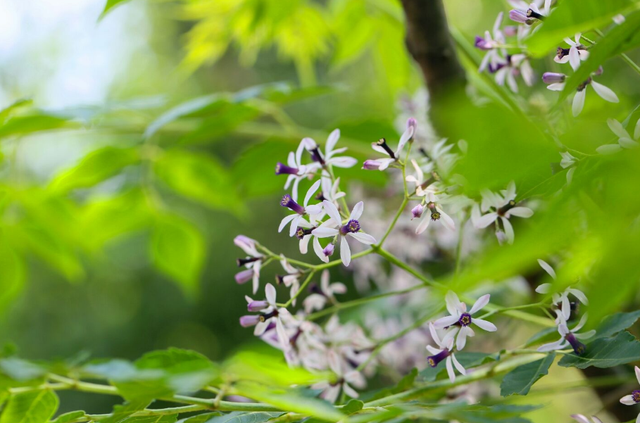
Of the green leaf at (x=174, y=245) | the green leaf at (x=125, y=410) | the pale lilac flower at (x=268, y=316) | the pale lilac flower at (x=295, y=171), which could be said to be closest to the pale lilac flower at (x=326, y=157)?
the pale lilac flower at (x=295, y=171)

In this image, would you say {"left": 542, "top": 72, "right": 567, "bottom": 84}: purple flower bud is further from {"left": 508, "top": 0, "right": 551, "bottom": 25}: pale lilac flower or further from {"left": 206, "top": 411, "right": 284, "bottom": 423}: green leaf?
{"left": 206, "top": 411, "right": 284, "bottom": 423}: green leaf

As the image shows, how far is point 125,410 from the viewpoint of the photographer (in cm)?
33

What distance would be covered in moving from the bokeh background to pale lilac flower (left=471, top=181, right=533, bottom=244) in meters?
0.08

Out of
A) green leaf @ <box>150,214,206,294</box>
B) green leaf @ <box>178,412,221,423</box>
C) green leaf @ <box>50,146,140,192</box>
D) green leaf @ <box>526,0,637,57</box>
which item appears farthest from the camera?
green leaf @ <box>150,214,206,294</box>

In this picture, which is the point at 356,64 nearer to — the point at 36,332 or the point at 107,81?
the point at 107,81

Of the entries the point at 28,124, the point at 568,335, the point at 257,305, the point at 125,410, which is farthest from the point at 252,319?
the point at 28,124

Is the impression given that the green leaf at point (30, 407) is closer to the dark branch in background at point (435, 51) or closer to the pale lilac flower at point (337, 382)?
the pale lilac flower at point (337, 382)

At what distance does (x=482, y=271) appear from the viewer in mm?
187

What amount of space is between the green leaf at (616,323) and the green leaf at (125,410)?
0.30 meters

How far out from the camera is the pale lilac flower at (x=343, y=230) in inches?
14.2

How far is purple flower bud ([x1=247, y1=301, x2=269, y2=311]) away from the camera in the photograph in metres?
0.41

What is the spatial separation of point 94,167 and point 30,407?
1.32 feet

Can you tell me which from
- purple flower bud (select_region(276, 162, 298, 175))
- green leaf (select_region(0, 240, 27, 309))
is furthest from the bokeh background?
purple flower bud (select_region(276, 162, 298, 175))

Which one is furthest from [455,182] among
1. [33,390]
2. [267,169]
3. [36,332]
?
[36,332]
